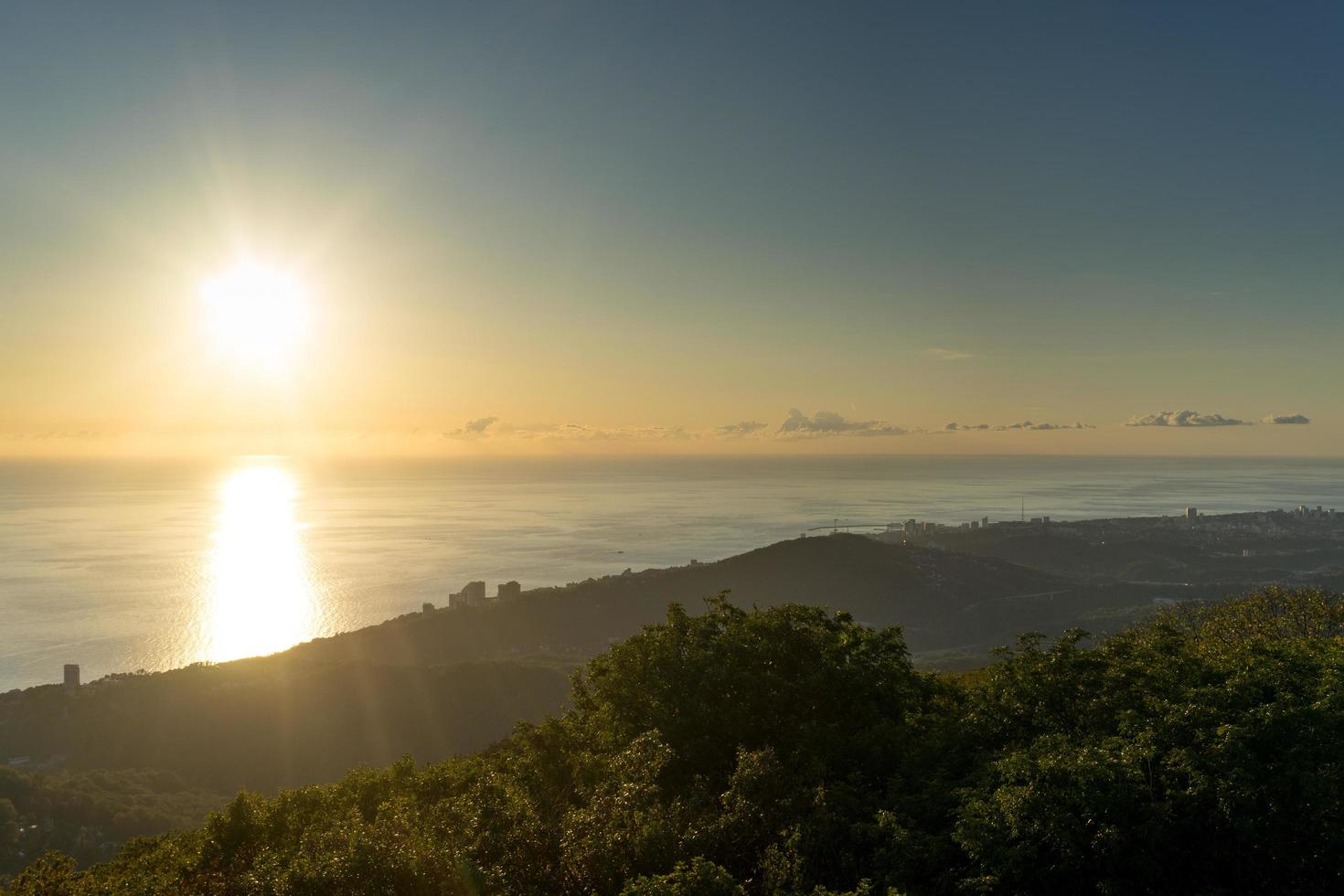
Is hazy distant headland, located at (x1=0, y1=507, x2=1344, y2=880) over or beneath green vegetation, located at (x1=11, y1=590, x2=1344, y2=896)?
beneath

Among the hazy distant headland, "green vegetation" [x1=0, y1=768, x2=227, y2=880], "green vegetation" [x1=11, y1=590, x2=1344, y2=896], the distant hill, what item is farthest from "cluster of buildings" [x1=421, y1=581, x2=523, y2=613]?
"green vegetation" [x1=11, y1=590, x2=1344, y2=896]

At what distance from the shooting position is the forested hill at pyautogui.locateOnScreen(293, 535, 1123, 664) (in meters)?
116

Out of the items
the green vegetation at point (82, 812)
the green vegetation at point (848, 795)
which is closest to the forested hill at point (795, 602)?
the green vegetation at point (82, 812)

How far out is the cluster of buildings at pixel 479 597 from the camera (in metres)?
126

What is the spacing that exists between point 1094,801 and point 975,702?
269 inches

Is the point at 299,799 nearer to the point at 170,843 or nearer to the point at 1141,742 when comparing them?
the point at 170,843

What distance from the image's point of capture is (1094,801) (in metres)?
14.2

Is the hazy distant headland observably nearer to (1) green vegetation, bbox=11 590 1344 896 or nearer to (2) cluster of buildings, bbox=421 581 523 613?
(2) cluster of buildings, bbox=421 581 523 613

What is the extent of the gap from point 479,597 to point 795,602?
2156 inches

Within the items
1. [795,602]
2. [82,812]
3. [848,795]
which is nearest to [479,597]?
[795,602]

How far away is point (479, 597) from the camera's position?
132625 mm

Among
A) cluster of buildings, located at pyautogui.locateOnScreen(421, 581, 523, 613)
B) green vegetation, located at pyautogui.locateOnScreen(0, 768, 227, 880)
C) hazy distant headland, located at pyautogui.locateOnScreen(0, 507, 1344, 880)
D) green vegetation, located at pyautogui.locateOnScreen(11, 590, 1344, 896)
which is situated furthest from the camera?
cluster of buildings, located at pyautogui.locateOnScreen(421, 581, 523, 613)

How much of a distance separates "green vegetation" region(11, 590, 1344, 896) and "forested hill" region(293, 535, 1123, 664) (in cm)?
9047

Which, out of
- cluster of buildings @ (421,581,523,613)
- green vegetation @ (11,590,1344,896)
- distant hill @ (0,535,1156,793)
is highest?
green vegetation @ (11,590,1344,896)
